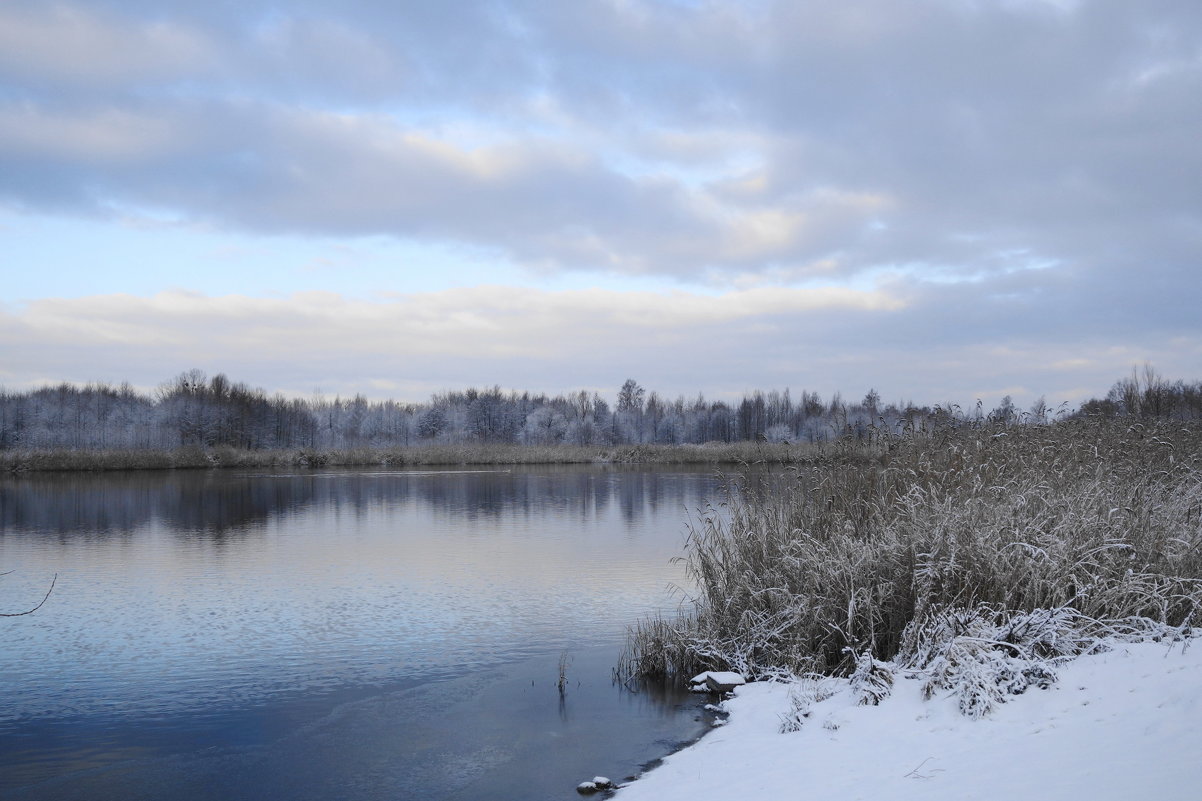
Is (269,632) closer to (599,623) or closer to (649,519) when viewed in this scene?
(599,623)

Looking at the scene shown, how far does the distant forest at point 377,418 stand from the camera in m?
54.2

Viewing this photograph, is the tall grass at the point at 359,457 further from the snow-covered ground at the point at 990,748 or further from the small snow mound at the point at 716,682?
the snow-covered ground at the point at 990,748

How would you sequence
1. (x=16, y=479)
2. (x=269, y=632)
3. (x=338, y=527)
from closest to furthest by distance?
(x=269, y=632) → (x=338, y=527) → (x=16, y=479)

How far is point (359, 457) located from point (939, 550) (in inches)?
1705

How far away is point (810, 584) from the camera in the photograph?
739cm

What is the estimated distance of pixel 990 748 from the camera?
448 cm

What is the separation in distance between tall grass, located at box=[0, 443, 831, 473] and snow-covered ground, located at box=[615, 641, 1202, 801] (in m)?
35.8

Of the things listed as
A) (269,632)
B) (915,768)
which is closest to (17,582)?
(269,632)

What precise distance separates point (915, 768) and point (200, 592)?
10022mm

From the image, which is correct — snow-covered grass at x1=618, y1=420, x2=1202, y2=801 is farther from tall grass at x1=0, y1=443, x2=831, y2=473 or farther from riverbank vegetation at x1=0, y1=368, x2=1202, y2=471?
tall grass at x1=0, y1=443, x2=831, y2=473

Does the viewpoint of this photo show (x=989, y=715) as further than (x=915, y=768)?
Yes

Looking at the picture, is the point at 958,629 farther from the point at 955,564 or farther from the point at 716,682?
the point at 716,682

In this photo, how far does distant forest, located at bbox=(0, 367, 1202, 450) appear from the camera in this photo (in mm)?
54219

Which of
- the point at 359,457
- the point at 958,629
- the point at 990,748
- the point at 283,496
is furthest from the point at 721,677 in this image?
the point at 359,457
